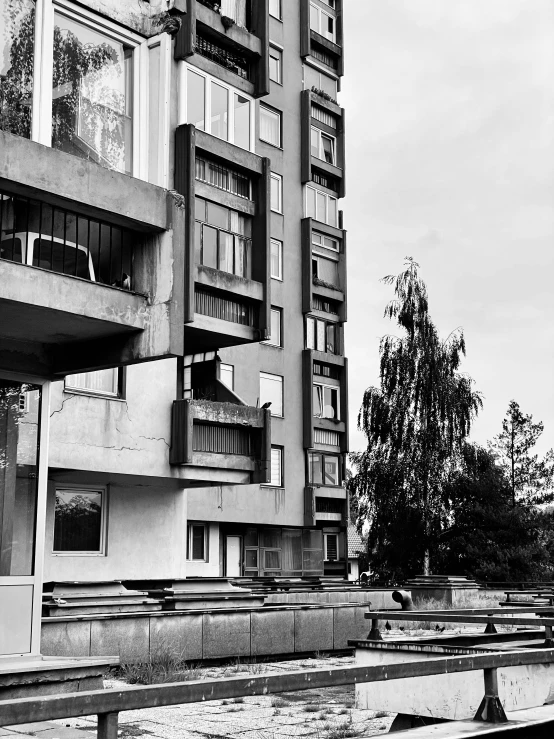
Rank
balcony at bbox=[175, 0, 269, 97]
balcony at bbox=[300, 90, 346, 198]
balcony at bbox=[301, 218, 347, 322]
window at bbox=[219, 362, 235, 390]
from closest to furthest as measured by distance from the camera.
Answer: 1. balcony at bbox=[175, 0, 269, 97]
2. window at bbox=[219, 362, 235, 390]
3. balcony at bbox=[301, 218, 347, 322]
4. balcony at bbox=[300, 90, 346, 198]

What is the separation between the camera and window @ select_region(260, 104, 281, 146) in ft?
139

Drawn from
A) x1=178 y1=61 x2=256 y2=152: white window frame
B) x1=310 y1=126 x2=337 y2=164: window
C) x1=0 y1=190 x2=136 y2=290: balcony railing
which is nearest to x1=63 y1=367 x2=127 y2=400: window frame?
x1=178 y1=61 x2=256 y2=152: white window frame

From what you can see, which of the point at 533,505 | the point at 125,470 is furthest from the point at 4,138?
the point at 533,505

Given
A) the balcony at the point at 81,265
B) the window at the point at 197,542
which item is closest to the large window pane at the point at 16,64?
the balcony at the point at 81,265

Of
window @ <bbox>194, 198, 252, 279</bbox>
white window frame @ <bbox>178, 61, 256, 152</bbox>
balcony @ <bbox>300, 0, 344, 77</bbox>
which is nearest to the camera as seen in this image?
white window frame @ <bbox>178, 61, 256, 152</bbox>

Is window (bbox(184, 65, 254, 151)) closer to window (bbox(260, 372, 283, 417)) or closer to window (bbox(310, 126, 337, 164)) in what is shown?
window (bbox(260, 372, 283, 417))

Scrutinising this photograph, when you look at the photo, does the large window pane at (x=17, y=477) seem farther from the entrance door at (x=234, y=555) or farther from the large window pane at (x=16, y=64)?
the entrance door at (x=234, y=555)

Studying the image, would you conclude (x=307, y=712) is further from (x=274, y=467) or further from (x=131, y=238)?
(x=274, y=467)

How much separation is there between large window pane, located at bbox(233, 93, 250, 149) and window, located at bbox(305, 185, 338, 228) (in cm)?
1466

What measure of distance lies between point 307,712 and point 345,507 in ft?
111

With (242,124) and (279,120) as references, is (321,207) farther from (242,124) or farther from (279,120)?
(242,124)

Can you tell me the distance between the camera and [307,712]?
34.2 ft

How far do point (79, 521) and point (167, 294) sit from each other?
13.5 metres

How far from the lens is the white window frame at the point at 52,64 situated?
10.8 metres
